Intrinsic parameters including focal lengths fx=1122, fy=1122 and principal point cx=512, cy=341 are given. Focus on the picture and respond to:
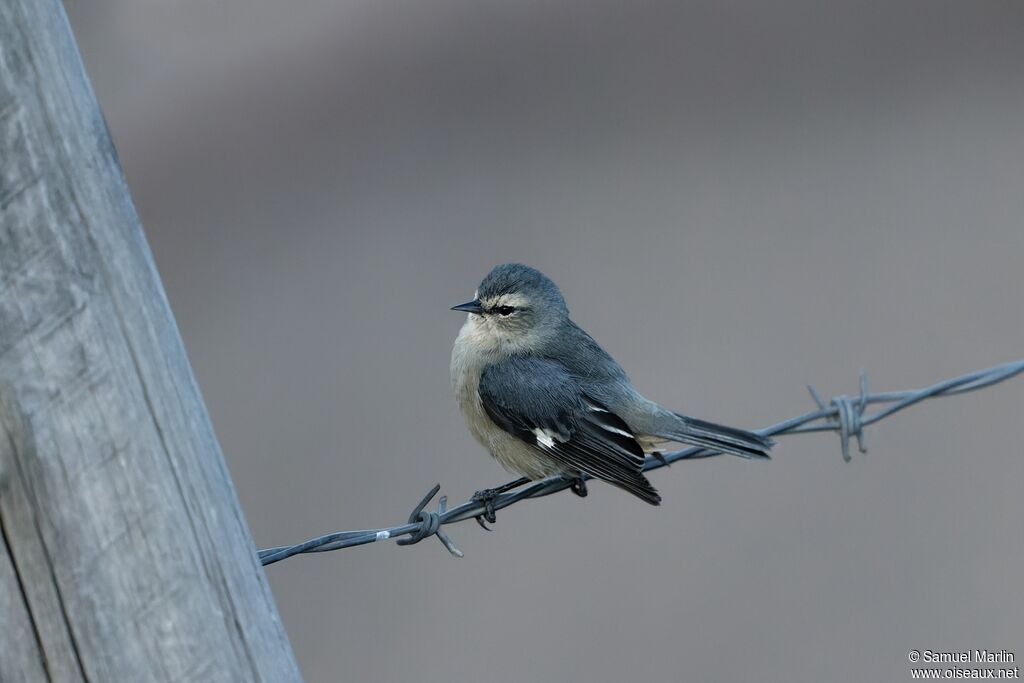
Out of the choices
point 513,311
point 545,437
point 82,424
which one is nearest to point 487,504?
point 545,437

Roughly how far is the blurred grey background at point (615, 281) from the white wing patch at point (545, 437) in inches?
75.7

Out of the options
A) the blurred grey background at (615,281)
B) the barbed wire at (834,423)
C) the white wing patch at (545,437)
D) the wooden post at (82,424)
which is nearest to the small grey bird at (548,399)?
the white wing patch at (545,437)

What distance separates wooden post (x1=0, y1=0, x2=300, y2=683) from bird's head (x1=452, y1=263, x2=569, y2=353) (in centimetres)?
274

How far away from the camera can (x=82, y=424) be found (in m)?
1.78

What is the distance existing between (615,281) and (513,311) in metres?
2.46

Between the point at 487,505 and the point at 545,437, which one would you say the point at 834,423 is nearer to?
the point at 487,505

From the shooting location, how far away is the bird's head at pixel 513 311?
454 centimetres

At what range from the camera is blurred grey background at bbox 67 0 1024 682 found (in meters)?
5.82

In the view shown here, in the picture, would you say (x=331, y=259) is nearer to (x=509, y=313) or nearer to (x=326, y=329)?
(x=326, y=329)

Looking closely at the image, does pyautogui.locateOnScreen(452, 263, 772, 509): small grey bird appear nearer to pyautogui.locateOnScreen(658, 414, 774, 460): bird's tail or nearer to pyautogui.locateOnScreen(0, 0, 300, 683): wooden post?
pyautogui.locateOnScreen(658, 414, 774, 460): bird's tail

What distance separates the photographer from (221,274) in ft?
24.7

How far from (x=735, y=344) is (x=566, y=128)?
1.93 metres

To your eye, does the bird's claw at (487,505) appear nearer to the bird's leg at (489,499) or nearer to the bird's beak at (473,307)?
the bird's leg at (489,499)

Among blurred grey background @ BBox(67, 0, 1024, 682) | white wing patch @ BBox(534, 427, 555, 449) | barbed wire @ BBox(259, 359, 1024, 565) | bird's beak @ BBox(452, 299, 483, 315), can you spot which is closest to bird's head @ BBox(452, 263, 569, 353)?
bird's beak @ BBox(452, 299, 483, 315)
